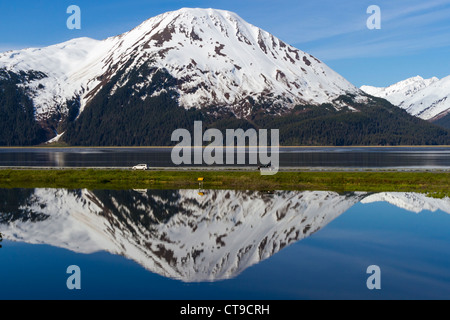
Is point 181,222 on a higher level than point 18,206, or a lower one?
lower

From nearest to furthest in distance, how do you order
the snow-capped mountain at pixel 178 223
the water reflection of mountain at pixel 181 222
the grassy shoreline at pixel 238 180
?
the snow-capped mountain at pixel 178 223, the water reflection of mountain at pixel 181 222, the grassy shoreline at pixel 238 180

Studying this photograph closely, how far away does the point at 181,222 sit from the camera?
5794 cm

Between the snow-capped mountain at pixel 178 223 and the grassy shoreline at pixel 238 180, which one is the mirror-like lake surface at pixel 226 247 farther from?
the grassy shoreline at pixel 238 180

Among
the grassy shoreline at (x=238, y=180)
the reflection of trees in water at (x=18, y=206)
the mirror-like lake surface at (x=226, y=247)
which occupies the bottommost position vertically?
the mirror-like lake surface at (x=226, y=247)

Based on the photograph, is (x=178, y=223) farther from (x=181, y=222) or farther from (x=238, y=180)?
(x=238, y=180)

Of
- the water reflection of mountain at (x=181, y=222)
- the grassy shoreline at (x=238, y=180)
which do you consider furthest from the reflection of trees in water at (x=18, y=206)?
the grassy shoreline at (x=238, y=180)

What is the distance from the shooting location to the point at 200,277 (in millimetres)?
37562

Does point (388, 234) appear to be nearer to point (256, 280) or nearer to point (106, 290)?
point (256, 280)

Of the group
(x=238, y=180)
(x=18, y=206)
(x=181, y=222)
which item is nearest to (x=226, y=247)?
(x=181, y=222)

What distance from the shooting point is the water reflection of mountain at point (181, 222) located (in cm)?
4325

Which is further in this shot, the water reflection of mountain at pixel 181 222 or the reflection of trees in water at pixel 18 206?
the reflection of trees in water at pixel 18 206

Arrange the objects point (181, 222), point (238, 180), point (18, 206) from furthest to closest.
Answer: point (238, 180) → point (18, 206) → point (181, 222)

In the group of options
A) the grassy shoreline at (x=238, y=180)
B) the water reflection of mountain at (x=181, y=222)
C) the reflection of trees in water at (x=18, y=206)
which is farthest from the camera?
the grassy shoreline at (x=238, y=180)

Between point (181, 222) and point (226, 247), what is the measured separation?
41.4ft
